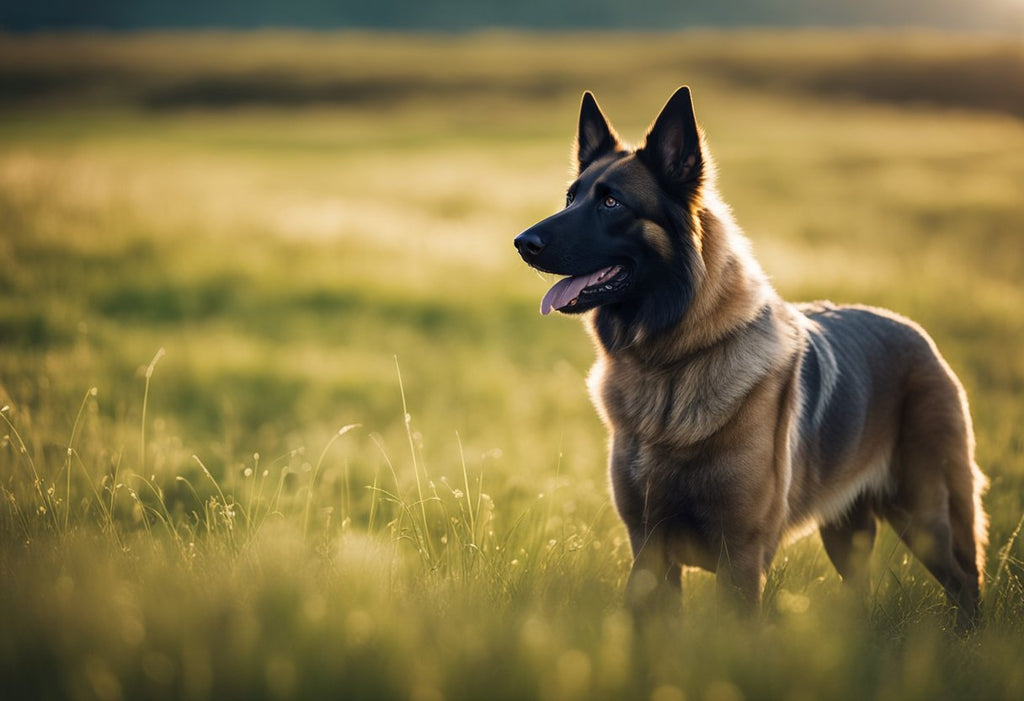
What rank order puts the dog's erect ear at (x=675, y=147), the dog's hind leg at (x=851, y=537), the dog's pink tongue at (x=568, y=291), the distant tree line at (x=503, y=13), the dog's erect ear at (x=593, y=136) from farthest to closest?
Answer: the distant tree line at (x=503, y=13)
the dog's hind leg at (x=851, y=537)
the dog's erect ear at (x=593, y=136)
the dog's pink tongue at (x=568, y=291)
the dog's erect ear at (x=675, y=147)

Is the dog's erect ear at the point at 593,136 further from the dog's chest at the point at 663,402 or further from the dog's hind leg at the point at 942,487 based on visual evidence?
the dog's hind leg at the point at 942,487

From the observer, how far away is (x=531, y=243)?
3719 millimetres

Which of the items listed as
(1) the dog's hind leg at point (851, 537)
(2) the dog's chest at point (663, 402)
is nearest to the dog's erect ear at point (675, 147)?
(2) the dog's chest at point (663, 402)

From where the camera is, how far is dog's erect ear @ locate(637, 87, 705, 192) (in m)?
3.64

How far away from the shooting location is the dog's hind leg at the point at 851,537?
4.57 metres

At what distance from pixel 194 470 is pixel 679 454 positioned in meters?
3.73

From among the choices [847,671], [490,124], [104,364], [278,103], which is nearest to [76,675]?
[847,671]

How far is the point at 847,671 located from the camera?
2475 mm

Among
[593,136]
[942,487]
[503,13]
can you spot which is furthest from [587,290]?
[503,13]

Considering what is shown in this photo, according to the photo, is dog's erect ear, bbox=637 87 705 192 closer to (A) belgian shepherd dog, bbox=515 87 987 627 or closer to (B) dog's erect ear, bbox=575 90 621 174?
(A) belgian shepherd dog, bbox=515 87 987 627

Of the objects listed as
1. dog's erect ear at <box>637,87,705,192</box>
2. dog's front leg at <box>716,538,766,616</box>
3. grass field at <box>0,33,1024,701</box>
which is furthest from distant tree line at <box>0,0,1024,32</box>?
dog's front leg at <box>716,538,766,616</box>

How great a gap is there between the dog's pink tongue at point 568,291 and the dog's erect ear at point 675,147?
0.52m

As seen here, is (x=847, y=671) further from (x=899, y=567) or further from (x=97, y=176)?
(x=97, y=176)

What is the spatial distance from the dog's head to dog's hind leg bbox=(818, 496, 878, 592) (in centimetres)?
182
